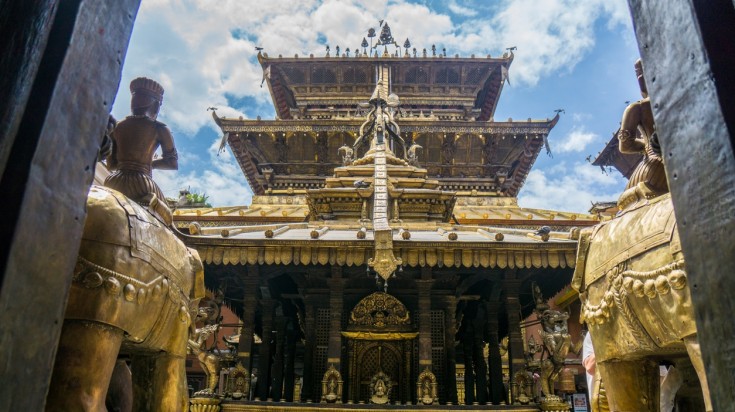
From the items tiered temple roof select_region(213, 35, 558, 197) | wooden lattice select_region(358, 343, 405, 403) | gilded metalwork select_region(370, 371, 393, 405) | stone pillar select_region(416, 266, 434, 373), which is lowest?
gilded metalwork select_region(370, 371, 393, 405)

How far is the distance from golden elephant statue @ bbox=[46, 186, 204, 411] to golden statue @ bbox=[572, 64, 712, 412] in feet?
10.2

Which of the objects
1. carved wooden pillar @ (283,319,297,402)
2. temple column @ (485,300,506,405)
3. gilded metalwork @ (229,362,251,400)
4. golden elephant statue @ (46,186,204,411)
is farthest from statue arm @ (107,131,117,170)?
temple column @ (485,300,506,405)

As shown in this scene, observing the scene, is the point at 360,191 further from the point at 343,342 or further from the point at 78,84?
the point at 78,84

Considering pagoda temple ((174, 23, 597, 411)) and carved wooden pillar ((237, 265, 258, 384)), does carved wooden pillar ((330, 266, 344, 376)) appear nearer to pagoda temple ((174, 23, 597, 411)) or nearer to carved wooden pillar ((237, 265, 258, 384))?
pagoda temple ((174, 23, 597, 411))

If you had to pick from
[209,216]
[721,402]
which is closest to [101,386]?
[721,402]

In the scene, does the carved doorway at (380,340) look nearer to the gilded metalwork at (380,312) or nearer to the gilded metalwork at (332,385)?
the gilded metalwork at (380,312)

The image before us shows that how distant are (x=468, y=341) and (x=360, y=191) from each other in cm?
457

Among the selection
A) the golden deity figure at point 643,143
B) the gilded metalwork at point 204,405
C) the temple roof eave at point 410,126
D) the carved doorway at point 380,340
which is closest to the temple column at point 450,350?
the carved doorway at point 380,340

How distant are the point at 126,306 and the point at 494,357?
27.0 feet

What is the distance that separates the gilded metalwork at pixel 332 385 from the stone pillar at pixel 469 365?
3.78 meters

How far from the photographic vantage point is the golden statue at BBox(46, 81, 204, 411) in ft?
9.41

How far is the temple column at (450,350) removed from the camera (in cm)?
925

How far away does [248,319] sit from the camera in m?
8.84

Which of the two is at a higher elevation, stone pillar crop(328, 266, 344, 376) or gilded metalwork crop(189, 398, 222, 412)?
stone pillar crop(328, 266, 344, 376)
